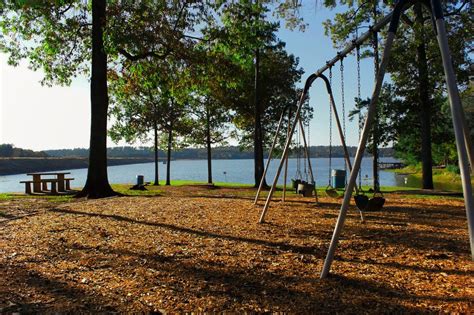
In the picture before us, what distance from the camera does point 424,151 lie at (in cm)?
2084

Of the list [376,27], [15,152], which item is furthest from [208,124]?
[15,152]

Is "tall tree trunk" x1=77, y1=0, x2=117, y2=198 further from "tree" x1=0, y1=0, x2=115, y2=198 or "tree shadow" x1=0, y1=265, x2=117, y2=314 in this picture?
"tree shadow" x1=0, y1=265, x2=117, y2=314

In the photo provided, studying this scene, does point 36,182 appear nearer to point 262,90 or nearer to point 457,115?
point 262,90

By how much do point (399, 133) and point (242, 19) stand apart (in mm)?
12612

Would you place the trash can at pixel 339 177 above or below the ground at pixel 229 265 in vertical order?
above

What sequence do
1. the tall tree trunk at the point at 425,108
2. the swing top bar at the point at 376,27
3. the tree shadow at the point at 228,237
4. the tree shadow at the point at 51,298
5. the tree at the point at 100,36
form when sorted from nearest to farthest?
1. the tree shadow at the point at 51,298
2. the swing top bar at the point at 376,27
3. the tree shadow at the point at 228,237
4. the tree at the point at 100,36
5. the tall tree trunk at the point at 425,108

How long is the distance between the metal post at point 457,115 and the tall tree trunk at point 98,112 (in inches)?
496

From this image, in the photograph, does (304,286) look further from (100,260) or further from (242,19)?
(242,19)

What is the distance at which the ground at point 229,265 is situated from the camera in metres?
3.66

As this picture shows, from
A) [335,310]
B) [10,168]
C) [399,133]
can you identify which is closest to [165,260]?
[335,310]

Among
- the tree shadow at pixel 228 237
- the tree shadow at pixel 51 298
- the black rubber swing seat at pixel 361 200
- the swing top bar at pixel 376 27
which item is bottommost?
the tree shadow at pixel 51 298

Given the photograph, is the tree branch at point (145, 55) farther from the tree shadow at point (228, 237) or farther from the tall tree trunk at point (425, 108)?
the tall tree trunk at point (425, 108)

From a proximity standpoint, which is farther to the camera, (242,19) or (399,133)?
(399,133)

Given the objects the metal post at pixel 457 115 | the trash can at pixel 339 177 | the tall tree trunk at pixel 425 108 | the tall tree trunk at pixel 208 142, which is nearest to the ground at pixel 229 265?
the metal post at pixel 457 115
